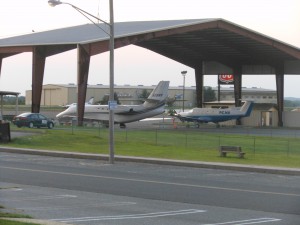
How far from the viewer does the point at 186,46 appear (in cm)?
8238

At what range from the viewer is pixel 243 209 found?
45.1 ft

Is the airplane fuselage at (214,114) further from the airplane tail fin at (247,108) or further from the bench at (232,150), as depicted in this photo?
the bench at (232,150)

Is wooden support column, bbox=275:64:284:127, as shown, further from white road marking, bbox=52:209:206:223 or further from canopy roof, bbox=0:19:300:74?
white road marking, bbox=52:209:206:223

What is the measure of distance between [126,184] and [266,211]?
20.2 ft

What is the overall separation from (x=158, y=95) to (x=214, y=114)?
981 cm

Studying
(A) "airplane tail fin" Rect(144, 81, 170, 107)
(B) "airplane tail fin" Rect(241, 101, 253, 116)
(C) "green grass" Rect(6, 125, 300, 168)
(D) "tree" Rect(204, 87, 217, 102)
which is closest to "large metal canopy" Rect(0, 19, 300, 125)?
(A) "airplane tail fin" Rect(144, 81, 170, 107)

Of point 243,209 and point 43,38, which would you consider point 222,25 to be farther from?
point 243,209

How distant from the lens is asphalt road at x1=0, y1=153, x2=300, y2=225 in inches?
486

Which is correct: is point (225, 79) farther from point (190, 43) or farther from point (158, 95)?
point (158, 95)

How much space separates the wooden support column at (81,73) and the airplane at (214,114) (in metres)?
21.9

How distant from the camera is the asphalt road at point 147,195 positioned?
1235 centimetres

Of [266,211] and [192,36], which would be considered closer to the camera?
[266,211]

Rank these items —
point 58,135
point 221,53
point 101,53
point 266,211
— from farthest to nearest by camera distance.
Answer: point 221,53, point 101,53, point 58,135, point 266,211

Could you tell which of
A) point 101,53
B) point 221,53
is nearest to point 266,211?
point 101,53
